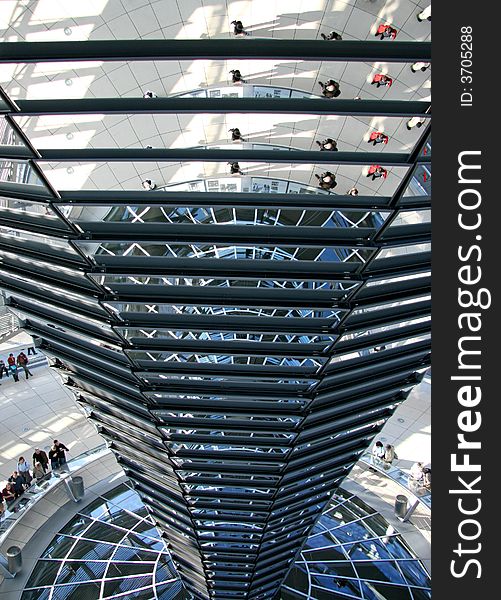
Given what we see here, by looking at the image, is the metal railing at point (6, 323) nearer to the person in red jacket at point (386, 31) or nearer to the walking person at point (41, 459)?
the walking person at point (41, 459)

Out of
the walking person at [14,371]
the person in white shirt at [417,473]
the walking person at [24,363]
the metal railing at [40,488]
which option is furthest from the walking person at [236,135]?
the walking person at [14,371]

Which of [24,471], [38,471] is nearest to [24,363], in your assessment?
[24,471]

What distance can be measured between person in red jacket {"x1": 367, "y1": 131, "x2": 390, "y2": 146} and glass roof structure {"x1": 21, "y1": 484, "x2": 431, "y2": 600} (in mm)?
12081

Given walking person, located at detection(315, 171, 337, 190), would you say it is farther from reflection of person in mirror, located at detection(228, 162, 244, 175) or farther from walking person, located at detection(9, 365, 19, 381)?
walking person, located at detection(9, 365, 19, 381)

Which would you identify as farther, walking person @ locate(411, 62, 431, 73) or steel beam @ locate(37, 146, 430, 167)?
walking person @ locate(411, 62, 431, 73)

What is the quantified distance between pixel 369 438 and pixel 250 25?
13406 millimetres

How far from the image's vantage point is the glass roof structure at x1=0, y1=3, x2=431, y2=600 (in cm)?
549

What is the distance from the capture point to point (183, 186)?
74.6 ft

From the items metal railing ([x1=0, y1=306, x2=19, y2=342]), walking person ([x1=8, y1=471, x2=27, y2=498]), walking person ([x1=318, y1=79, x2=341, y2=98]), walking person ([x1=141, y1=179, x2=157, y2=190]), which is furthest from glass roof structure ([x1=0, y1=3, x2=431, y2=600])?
metal railing ([x1=0, y1=306, x2=19, y2=342])

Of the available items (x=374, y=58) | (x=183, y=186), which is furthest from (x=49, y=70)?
(x=374, y=58)

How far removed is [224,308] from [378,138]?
13.2 m

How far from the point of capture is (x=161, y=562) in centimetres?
1984

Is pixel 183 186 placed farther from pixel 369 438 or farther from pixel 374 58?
pixel 374 58

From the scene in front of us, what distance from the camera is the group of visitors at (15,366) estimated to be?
92.8ft
